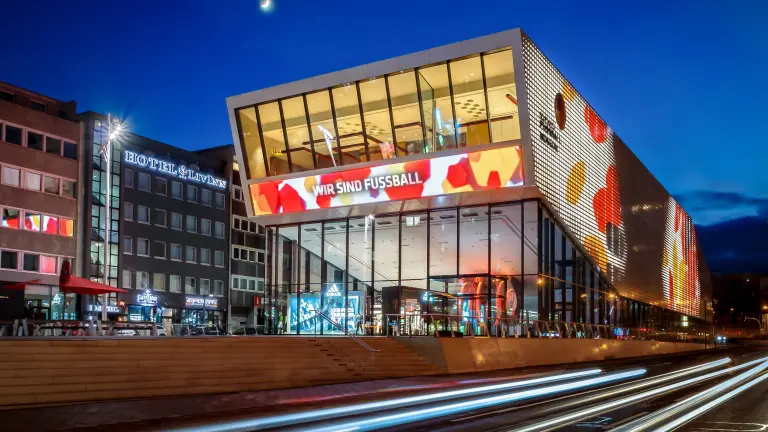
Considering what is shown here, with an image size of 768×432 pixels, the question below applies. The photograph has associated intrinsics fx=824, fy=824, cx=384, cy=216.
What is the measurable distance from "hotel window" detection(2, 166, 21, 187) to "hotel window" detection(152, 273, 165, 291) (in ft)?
54.0

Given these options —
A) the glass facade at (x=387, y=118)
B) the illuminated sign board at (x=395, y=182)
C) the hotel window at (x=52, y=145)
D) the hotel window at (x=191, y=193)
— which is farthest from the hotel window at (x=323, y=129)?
the hotel window at (x=191, y=193)

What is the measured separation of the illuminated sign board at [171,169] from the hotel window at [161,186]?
711mm

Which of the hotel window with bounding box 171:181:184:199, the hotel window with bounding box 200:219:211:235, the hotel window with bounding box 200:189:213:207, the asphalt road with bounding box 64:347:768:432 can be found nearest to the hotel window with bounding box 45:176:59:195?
the hotel window with bounding box 171:181:184:199

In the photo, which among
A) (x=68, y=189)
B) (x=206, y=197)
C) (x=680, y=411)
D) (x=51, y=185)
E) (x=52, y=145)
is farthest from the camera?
(x=206, y=197)

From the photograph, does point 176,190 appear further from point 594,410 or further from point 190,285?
point 594,410

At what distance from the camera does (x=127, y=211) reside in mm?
67000

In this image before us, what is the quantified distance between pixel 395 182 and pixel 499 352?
9.36m

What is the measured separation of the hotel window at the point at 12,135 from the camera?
2179 inches

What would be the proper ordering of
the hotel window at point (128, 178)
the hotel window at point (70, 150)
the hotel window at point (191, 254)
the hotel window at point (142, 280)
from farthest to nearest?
the hotel window at point (191, 254), the hotel window at point (142, 280), the hotel window at point (128, 178), the hotel window at point (70, 150)

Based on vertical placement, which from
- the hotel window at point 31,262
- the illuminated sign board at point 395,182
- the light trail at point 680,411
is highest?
the illuminated sign board at point 395,182

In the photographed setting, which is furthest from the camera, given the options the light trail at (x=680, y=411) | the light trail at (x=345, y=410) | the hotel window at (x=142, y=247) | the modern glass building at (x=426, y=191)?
the hotel window at (x=142, y=247)

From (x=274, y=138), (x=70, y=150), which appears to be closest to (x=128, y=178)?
(x=70, y=150)

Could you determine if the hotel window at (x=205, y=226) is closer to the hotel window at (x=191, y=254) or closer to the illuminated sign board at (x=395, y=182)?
the hotel window at (x=191, y=254)

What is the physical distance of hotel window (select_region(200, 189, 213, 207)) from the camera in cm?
7569
